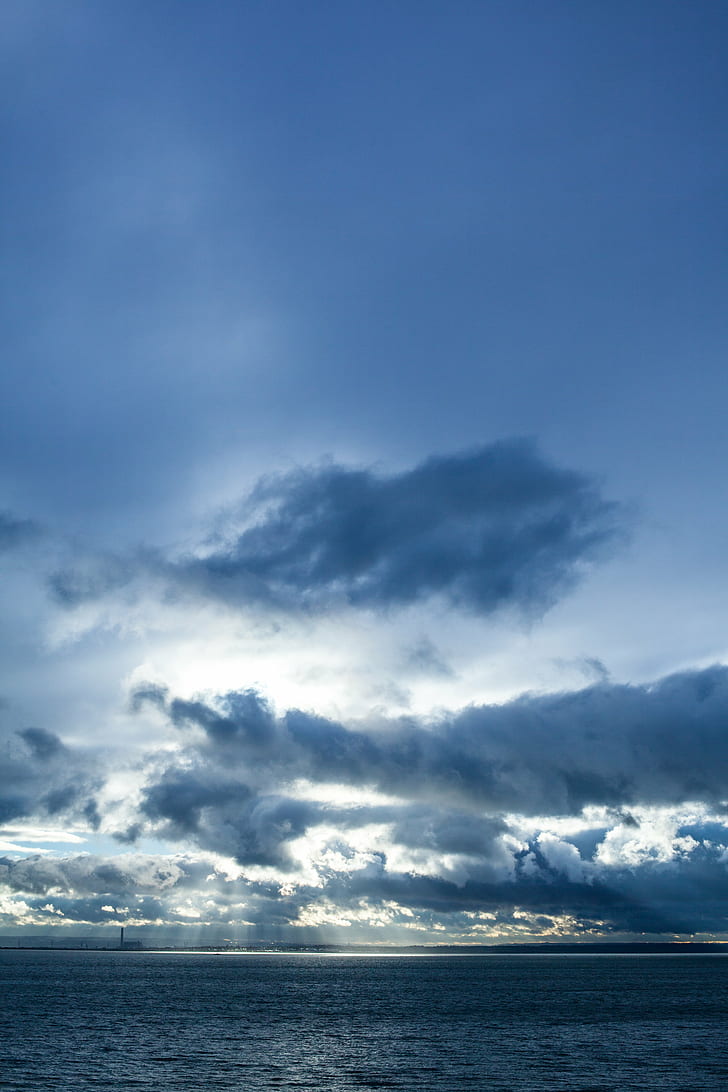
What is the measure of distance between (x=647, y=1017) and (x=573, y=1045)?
63.2 meters

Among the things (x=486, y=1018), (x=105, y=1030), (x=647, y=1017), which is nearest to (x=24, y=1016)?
(x=105, y=1030)

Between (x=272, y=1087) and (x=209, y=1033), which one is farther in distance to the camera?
(x=209, y=1033)

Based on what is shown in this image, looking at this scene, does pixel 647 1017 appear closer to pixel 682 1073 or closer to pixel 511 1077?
pixel 682 1073

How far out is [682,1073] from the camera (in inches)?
4166

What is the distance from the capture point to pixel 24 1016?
172875 mm

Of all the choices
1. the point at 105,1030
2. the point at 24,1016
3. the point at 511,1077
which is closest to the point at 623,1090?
the point at 511,1077

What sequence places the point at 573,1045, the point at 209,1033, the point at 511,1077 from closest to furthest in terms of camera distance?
the point at 511,1077 → the point at 573,1045 → the point at 209,1033

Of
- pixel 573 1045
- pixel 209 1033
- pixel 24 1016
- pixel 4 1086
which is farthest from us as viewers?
pixel 24 1016

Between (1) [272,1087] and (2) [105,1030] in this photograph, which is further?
(2) [105,1030]

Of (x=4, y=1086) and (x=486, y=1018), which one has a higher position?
(x=4, y=1086)

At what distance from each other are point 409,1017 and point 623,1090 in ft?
329

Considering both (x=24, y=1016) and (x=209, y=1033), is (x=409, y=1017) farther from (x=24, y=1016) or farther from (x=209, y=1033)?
(x=24, y=1016)

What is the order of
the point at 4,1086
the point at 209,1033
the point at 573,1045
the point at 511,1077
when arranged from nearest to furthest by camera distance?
the point at 4,1086
the point at 511,1077
the point at 573,1045
the point at 209,1033

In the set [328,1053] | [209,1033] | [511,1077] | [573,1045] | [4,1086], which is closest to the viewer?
[4,1086]
